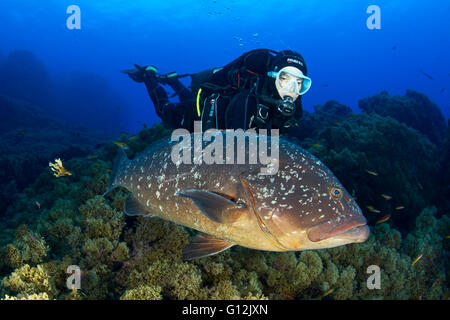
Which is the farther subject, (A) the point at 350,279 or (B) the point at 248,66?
(B) the point at 248,66

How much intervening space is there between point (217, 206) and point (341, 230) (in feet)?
3.09

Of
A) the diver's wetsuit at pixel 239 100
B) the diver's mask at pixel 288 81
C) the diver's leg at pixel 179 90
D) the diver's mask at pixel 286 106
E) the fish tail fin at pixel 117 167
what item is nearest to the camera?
the fish tail fin at pixel 117 167

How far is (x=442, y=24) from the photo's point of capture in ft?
273

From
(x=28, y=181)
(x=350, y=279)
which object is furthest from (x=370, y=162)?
(x=28, y=181)

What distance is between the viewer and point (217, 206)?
1915 millimetres

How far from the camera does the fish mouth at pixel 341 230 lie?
5.53 ft

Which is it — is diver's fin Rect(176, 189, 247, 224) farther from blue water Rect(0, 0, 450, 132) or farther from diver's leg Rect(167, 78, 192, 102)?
blue water Rect(0, 0, 450, 132)

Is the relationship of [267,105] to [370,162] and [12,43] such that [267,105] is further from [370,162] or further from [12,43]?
[12,43]

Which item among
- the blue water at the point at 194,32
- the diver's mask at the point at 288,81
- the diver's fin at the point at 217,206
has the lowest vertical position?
the diver's fin at the point at 217,206

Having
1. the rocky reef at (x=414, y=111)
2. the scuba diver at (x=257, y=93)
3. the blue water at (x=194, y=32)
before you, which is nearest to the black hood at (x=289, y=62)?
the scuba diver at (x=257, y=93)

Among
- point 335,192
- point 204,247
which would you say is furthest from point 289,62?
point 204,247

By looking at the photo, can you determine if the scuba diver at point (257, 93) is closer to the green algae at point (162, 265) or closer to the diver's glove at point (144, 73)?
the green algae at point (162, 265)

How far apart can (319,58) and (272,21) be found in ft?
175

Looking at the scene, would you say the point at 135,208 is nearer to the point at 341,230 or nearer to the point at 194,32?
the point at 341,230
